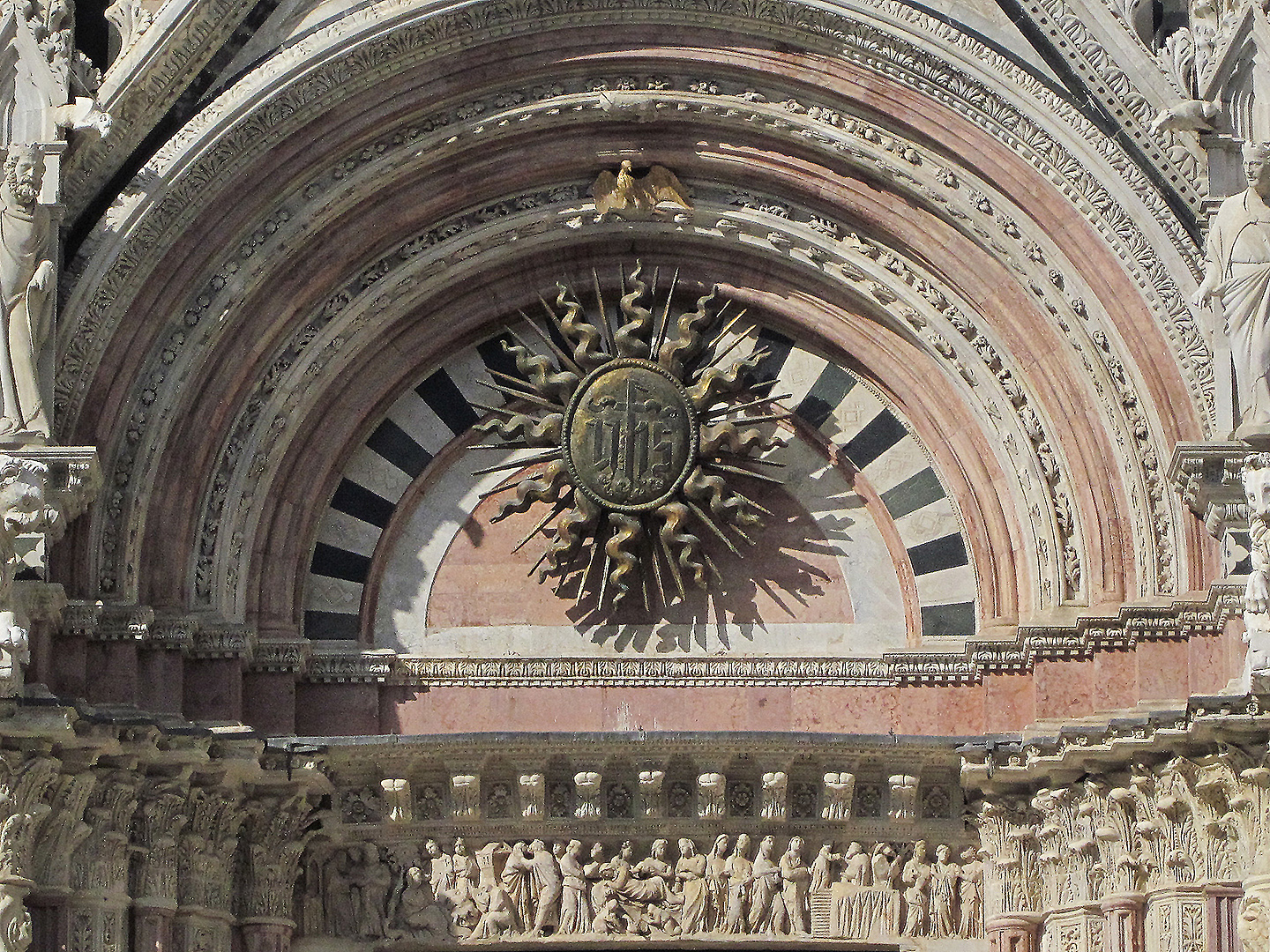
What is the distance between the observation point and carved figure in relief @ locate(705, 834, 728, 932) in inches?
718

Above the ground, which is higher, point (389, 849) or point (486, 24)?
point (486, 24)

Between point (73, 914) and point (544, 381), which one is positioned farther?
point (544, 381)

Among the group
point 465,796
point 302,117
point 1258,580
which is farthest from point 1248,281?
point 302,117

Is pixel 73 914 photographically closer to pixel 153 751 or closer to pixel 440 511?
pixel 153 751

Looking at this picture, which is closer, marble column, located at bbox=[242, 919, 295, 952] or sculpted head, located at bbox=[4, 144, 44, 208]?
sculpted head, located at bbox=[4, 144, 44, 208]

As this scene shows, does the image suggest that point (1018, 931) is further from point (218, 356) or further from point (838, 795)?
point (218, 356)

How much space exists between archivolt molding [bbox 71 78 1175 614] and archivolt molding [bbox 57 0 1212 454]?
1.23 ft

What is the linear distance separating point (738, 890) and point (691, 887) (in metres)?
0.26

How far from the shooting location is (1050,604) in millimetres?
18359

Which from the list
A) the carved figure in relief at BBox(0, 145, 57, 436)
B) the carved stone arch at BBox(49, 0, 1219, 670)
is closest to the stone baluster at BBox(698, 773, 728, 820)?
the carved stone arch at BBox(49, 0, 1219, 670)

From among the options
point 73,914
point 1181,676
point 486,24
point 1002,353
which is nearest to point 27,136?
point 486,24

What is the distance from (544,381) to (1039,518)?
3009 mm

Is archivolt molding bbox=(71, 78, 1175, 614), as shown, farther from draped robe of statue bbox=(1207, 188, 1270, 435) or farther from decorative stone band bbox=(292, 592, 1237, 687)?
draped robe of statue bbox=(1207, 188, 1270, 435)

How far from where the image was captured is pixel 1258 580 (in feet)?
54.6
